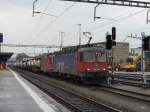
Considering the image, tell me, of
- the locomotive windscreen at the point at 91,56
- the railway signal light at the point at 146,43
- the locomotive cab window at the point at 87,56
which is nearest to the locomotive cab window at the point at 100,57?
the locomotive windscreen at the point at 91,56

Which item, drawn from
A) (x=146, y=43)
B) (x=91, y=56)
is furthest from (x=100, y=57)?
(x=146, y=43)

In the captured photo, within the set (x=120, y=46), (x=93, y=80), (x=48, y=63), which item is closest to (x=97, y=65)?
(x=93, y=80)

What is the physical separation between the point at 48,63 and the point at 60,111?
40112mm

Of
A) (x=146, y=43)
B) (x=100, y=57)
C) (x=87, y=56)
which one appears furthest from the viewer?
(x=100, y=57)

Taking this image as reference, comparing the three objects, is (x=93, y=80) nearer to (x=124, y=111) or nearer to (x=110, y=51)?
(x=110, y=51)

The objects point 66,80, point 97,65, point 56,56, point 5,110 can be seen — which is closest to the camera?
point 5,110

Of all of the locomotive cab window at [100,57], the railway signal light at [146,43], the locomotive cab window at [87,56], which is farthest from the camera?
the locomotive cab window at [100,57]

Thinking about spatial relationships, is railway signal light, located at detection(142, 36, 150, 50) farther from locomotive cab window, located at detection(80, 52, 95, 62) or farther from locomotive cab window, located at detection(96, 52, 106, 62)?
locomotive cab window, located at detection(80, 52, 95, 62)

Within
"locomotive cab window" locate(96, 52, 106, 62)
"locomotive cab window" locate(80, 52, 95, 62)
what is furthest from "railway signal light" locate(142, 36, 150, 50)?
"locomotive cab window" locate(80, 52, 95, 62)

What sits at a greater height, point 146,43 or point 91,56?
A: point 146,43

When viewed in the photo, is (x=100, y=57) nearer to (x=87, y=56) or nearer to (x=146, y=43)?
(x=87, y=56)

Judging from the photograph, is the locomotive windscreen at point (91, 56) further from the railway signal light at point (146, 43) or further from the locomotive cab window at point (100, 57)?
the railway signal light at point (146, 43)

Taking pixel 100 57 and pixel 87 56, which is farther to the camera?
pixel 100 57

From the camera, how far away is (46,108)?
17.8 metres
